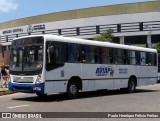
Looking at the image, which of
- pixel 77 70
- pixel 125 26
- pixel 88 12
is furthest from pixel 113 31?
pixel 77 70

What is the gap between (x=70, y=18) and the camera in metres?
73.8

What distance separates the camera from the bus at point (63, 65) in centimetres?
1631

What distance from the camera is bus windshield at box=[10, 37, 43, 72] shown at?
1636 cm

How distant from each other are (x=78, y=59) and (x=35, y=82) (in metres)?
2.84

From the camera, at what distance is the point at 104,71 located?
20.2 m

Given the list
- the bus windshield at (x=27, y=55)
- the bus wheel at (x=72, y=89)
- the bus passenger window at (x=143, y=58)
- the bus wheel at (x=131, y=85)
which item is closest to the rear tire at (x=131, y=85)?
the bus wheel at (x=131, y=85)

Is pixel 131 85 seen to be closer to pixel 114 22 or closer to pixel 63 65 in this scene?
pixel 63 65

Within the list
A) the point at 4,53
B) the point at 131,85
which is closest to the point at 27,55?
the point at 4,53

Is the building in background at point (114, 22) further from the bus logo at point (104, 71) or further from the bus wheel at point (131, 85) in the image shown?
the bus logo at point (104, 71)

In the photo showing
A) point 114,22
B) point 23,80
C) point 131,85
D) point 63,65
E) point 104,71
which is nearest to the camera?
point 23,80

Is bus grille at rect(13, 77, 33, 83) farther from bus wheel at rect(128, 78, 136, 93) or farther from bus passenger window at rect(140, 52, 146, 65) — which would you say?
bus passenger window at rect(140, 52, 146, 65)

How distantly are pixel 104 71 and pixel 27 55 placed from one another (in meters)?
4.93

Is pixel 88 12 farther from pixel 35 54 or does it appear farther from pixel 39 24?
pixel 35 54

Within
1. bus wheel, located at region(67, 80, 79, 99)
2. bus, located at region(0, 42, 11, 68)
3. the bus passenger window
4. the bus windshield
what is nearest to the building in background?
the bus passenger window
